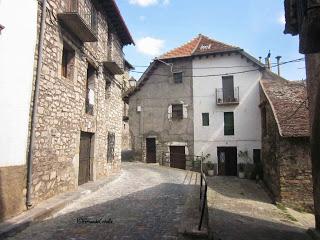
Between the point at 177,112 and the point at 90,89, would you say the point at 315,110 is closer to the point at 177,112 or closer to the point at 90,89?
the point at 90,89

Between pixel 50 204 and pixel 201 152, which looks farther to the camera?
pixel 201 152

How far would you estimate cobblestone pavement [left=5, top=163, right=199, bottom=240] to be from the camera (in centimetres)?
527

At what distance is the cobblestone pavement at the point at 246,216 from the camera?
6.98 meters

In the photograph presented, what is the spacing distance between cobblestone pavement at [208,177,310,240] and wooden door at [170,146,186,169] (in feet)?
13.5

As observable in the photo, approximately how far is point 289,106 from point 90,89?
924 cm

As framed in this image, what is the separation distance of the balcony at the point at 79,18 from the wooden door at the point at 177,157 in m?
12.1

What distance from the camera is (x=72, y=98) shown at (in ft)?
28.9

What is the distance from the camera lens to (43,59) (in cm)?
703

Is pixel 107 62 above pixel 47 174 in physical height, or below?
above

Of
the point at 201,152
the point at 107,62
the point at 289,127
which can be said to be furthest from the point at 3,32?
the point at 201,152

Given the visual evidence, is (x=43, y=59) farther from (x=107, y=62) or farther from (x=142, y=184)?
(x=142, y=184)

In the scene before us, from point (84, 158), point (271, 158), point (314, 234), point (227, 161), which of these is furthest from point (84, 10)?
point (227, 161)

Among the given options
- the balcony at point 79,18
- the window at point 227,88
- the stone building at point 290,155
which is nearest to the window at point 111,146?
the balcony at point 79,18

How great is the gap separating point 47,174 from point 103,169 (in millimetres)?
4593
